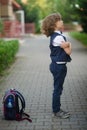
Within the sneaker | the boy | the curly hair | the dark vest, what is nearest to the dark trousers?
the boy

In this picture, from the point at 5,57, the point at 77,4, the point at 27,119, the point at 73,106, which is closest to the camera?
the point at 27,119

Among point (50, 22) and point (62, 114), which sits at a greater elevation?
point (50, 22)

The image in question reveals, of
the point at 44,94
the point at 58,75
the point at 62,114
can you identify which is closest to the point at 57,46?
the point at 58,75

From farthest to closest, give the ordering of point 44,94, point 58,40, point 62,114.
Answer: point 44,94 → point 62,114 → point 58,40

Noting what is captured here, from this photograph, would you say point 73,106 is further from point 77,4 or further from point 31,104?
point 77,4

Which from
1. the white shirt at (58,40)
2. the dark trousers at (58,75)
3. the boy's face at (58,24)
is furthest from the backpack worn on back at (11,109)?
the boy's face at (58,24)

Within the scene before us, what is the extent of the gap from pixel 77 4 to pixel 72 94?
17185 millimetres

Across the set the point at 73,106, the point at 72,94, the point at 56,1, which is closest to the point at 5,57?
the point at 72,94

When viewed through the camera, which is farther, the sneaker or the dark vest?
the sneaker

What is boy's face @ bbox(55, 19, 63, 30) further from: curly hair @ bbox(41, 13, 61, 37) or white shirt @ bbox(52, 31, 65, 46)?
white shirt @ bbox(52, 31, 65, 46)

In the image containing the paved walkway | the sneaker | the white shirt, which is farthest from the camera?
the sneaker

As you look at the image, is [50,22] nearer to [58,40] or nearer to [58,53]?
[58,40]

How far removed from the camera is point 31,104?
8961 millimetres

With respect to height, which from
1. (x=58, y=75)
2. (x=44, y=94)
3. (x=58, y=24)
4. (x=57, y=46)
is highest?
(x=58, y=24)
